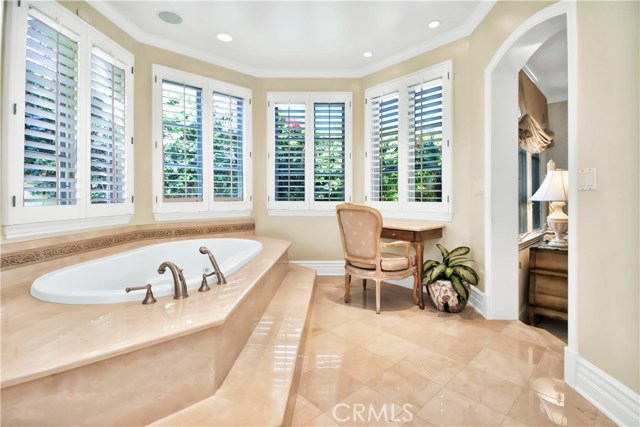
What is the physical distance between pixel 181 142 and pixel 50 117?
128 centimetres

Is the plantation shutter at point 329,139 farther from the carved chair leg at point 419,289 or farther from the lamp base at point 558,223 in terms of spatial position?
the lamp base at point 558,223

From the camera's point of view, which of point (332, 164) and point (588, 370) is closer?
point (588, 370)

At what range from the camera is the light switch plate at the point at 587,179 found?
145 centimetres

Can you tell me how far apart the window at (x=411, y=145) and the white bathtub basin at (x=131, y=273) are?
1.74m

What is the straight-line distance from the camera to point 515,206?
2.44 m

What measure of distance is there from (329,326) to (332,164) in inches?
84.3

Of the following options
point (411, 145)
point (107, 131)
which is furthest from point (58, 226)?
point (411, 145)

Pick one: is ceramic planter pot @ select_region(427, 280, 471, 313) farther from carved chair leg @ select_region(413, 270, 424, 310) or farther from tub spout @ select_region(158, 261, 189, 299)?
tub spout @ select_region(158, 261, 189, 299)

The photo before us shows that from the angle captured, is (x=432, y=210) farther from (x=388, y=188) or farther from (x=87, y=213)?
(x=87, y=213)

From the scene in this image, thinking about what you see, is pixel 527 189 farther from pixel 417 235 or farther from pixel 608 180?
pixel 608 180

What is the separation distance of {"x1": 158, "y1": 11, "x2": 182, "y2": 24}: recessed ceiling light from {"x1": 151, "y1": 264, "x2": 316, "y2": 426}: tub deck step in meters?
2.78

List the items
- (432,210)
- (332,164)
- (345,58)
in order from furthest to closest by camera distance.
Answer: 1. (332,164)
2. (345,58)
3. (432,210)

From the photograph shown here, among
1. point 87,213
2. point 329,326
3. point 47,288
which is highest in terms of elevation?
point 87,213

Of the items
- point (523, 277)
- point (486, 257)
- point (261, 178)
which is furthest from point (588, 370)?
point (261, 178)
